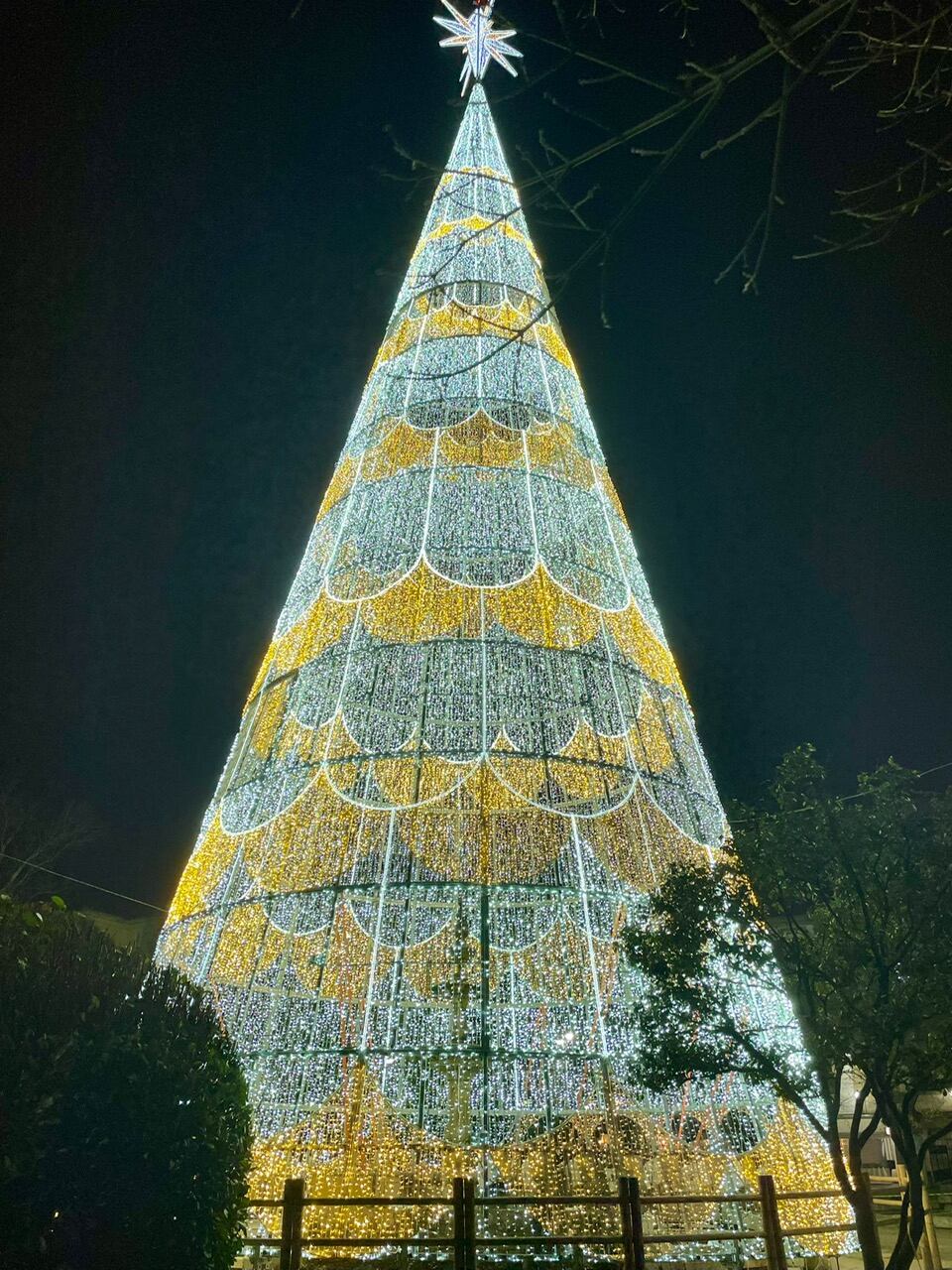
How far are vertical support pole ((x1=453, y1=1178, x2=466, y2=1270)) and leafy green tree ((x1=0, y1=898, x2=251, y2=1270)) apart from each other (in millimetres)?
1198

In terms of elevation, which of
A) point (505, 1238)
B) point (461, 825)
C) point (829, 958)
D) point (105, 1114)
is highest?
point (461, 825)

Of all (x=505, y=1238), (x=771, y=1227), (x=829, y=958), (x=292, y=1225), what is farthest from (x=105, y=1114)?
(x=829, y=958)

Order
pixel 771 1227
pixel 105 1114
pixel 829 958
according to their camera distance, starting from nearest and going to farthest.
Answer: pixel 105 1114 → pixel 771 1227 → pixel 829 958

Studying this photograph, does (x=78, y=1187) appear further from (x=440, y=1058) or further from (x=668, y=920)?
(x=668, y=920)

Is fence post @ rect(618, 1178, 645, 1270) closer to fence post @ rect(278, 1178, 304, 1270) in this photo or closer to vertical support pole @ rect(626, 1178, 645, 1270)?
vertical support pole @ rect(626, 1178, 645, 1270)

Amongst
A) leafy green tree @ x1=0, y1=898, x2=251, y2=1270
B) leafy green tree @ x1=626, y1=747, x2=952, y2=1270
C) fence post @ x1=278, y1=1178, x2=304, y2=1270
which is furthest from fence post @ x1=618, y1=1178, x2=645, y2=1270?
leafy green tree @ x1=0, y1=898, x2=251, y2=1270

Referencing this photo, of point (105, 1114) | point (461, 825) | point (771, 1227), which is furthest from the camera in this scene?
point (461, 825)

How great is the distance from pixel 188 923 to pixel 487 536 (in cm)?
402

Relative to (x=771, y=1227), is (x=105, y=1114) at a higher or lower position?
higher

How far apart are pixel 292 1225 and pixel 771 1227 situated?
255 centimetres

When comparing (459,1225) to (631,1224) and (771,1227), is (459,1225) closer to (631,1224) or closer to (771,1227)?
(631,1224)

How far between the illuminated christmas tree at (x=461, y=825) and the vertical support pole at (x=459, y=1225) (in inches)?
28.2

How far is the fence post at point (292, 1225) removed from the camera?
418cm

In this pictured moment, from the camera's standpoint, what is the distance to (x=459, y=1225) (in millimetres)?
4242
